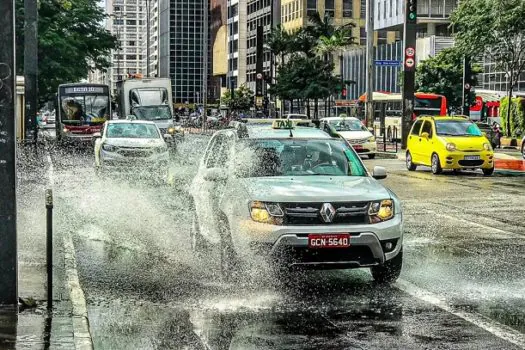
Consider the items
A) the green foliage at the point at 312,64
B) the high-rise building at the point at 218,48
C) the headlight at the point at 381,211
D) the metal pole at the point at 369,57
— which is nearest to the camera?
the headlight at the point at 381,211

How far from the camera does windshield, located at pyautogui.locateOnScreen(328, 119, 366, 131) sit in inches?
1501

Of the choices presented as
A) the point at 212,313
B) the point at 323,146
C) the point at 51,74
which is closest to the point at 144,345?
the point at 212,313

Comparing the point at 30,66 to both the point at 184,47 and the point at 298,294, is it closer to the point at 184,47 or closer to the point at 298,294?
the point at 298,294

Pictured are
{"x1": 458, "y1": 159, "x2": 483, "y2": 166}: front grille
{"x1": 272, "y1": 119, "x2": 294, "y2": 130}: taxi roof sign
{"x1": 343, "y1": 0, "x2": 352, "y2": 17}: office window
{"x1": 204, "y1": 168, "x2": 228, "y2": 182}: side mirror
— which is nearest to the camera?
{"x1": 204, "y1": 168, "x2": 228, "y2": 182}: side mirror

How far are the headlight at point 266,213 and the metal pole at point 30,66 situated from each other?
2900cm

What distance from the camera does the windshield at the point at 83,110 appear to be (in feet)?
167

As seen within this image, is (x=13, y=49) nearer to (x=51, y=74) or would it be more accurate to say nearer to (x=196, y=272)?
(x=196, y=272)

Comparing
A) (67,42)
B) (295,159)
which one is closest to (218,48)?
(67,42)

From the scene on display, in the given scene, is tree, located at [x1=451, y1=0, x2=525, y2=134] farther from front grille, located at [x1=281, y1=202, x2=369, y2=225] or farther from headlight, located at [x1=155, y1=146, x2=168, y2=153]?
front grille, located at [x1=281, y1=202, x2=369, y2=225]

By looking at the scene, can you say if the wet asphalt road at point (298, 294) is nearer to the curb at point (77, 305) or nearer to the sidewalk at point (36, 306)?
the curb at point (77, 305)

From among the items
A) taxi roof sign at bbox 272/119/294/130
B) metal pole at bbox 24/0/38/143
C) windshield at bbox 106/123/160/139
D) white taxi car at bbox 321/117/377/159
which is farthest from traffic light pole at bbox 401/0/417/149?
taxi roof sign at bbox 272/119/294/130

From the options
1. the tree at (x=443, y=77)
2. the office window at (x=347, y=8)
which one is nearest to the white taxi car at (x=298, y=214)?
the tree at (x=443, y=77)

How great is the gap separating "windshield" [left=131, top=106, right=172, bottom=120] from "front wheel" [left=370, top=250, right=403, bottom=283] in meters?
41.4

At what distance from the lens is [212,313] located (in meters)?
8.08
